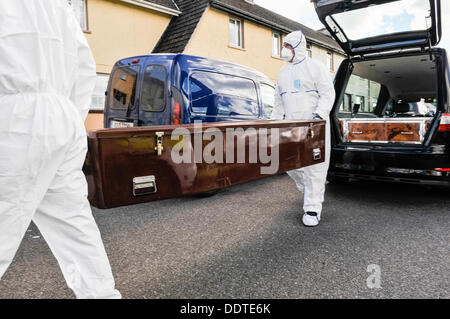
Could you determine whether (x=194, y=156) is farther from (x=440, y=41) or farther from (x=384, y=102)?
(x=384, y=102)

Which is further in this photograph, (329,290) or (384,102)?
(384,102)

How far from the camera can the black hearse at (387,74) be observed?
144 inches

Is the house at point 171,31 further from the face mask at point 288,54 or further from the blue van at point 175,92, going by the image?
the face mask at point 288,54

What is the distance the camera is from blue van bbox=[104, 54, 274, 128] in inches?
172

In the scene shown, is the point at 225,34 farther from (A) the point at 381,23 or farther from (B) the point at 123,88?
(A) the point at 381,23

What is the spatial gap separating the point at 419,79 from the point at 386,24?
224cm

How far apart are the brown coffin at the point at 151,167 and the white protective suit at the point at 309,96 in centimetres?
120

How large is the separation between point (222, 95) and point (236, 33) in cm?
1092

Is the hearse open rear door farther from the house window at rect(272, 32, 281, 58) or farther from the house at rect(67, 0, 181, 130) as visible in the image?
the house window at rect(272, 32, 281, 58)

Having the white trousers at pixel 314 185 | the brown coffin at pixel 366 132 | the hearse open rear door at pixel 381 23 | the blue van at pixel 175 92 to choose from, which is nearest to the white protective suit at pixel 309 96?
the white trousers at pixel 314 185

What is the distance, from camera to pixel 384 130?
183 inches
